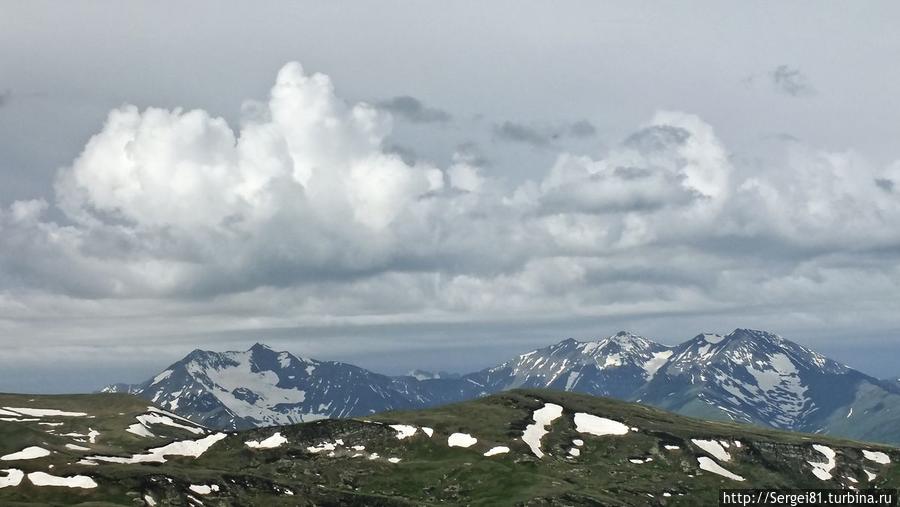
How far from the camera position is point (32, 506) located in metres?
190

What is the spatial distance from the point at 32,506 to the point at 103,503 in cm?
1312

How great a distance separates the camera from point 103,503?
19700 cm
